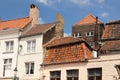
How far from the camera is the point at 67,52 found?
36.0 metres

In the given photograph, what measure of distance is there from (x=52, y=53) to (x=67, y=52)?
A: 84.4 inches

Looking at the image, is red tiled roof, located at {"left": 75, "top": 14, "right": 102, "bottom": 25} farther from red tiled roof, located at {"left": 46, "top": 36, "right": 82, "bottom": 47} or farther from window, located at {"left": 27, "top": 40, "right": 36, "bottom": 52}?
window, located at {"left": 27, "top": 40, "right": 36, "bottom": 52}

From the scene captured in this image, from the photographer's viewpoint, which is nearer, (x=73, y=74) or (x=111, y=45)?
(x=111, y=45)

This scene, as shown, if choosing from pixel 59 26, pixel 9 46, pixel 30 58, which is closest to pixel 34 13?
pixel 59 26

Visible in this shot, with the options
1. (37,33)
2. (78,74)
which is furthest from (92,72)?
(37,33)

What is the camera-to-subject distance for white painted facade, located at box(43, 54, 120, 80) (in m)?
31.9

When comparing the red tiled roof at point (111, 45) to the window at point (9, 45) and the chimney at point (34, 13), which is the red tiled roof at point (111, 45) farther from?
the chimney at point (34, 13)

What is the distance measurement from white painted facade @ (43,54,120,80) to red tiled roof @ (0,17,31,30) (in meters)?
8.87

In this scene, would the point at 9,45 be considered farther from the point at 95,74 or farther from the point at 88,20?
the point at 88,20

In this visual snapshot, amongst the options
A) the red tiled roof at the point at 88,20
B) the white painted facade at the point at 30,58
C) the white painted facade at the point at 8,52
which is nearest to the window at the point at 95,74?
→ the white painted facade at the point at 30,58

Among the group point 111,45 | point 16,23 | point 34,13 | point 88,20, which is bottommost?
point 111,45

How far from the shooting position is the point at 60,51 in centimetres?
3678

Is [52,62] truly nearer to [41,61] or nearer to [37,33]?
[41,61]

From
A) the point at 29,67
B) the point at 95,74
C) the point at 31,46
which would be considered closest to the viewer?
the point at 95,74
